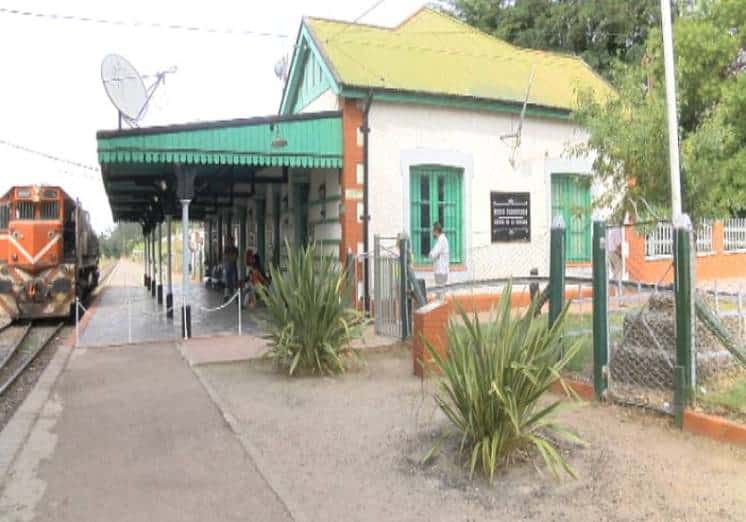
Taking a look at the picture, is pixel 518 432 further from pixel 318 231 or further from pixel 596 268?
pixel 318 231

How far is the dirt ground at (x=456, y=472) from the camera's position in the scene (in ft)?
14.3

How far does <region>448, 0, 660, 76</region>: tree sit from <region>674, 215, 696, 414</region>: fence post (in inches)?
950

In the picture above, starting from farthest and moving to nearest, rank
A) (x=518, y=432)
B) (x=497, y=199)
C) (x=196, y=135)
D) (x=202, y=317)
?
1. (x=202, y=317)
2. (x=497, y=199)
3. (x=196, y=135)
4. (x=518, y=432)

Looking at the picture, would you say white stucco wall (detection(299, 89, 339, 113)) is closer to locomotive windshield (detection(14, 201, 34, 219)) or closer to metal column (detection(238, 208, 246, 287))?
locomotive windshield (detection(14, 201, 34, 219))

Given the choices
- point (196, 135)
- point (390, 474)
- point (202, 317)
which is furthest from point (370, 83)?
point (390, 474)

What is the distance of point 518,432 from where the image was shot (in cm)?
494

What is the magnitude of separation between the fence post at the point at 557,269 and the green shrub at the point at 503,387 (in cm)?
179

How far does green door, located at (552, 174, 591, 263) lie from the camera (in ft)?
48.8

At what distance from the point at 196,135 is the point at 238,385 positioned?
4857mm

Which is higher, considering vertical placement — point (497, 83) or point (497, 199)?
point (497, 83)

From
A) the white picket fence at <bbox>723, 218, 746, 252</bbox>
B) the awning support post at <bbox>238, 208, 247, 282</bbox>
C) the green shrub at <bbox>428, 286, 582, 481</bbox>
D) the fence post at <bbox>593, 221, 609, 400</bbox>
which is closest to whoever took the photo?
the green shrub at <bbox>428, 286, 582, 481</bbox>

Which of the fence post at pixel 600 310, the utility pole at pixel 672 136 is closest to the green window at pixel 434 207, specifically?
the utility pole at pixel 672 136

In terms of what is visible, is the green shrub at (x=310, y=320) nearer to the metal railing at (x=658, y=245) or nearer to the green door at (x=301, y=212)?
the green door at (x=301, y=212)

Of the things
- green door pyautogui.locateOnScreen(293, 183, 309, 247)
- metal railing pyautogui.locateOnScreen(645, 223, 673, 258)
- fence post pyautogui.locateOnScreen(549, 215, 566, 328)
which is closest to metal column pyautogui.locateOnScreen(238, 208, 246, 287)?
green door pyautogui.locateOnScreen(293, 183, 309, 247)
